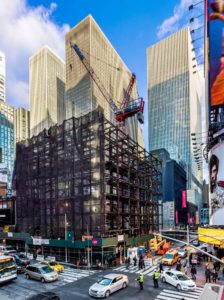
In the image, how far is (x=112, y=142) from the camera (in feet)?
159

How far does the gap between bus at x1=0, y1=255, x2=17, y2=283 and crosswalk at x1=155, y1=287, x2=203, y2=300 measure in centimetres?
1491

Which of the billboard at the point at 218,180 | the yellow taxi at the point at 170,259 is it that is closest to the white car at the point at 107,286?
the yellow taxi at the point at 170,259

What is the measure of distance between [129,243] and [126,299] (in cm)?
2298

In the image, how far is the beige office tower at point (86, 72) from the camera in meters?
158

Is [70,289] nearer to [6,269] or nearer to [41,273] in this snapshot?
[41,273]

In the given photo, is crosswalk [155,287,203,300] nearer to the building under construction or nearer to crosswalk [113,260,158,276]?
crosswalk [113,260,158,276]

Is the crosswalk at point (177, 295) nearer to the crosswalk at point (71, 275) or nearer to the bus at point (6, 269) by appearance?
the crosswalk at point (71, 275)

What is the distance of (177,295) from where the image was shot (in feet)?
73.6

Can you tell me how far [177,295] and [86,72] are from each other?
6089 inches

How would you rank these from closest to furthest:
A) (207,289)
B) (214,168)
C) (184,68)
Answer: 1. (207,289)
2. (214,168)
3. (184,68)

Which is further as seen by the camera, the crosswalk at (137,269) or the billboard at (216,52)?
the billboard at (216,52)

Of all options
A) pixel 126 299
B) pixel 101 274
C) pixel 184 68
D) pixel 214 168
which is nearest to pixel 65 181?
pixel 101 274

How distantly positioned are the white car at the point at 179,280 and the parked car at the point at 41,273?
11.7 metres

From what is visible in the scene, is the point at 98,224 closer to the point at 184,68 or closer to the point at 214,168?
the point at 214,168
